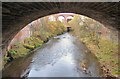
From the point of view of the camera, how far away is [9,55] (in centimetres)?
1080

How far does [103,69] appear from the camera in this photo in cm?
880

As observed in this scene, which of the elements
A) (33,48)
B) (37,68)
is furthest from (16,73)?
(33,48)

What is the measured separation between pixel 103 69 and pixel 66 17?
31.8 metres

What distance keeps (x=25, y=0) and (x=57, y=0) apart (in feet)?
2.14

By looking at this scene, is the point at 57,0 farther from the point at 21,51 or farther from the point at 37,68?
the point at 21,51

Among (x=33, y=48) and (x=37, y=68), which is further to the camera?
(x=33, y=48)

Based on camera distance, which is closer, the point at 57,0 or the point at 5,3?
the point at 5,3

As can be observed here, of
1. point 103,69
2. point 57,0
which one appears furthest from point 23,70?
point 57,0

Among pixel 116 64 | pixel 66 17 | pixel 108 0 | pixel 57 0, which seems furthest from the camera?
pixel 66 17

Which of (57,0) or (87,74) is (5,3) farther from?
(87,74)

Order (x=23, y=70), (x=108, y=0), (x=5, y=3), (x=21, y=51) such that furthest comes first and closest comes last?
(x=21, y=51) → (x=23, y=70) → (x=108, y=0) → (x=5, y=3)

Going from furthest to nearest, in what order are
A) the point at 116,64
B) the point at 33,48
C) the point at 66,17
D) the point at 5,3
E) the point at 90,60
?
1. the point at 66,17
2. the point at 33,48
3. the point at 90,60
4. the point at 116,64
5. the point at 5,3

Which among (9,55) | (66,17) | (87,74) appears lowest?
(87,74)

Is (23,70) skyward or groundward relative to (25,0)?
groundward
